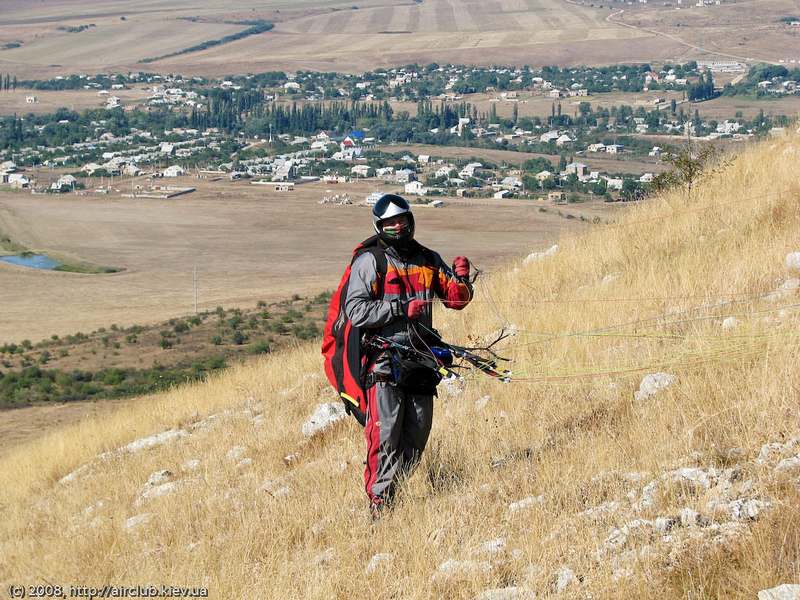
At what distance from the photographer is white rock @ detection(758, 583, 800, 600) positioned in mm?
4069

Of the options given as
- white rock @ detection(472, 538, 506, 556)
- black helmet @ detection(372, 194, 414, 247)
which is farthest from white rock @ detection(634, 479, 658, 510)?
black helmet @ detection(372, 194, 414, 247)

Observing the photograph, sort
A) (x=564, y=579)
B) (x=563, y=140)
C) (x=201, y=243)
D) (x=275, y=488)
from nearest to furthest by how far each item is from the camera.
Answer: (x=564, y=579)
(x=275, y=488)
(x=201, y=243)
(x=563, y=140)

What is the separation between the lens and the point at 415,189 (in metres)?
88.2

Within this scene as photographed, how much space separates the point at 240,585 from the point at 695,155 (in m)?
14.8

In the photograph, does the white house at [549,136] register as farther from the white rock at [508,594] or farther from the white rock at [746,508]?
the white rock at [508,594]

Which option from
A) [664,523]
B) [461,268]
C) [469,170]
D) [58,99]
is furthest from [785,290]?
[58,99]

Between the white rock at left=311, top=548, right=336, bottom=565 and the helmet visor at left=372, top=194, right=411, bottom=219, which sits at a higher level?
the helmet visor at left=372, top=194, right=411, bottom=219

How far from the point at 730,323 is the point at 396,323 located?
2982 mm

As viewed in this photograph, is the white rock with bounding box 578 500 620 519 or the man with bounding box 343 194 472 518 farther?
the man with bounding box 343 194 472 518

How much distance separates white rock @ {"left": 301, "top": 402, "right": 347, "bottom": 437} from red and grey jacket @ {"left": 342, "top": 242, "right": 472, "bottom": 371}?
2925 millimetres

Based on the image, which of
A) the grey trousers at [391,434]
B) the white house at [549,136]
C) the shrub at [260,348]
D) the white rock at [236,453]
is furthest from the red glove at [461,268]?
the white house at [549,136]

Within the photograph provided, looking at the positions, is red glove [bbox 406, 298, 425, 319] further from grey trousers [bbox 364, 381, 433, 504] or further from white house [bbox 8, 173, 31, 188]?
white house [bbox 8, 173, 31, 188]

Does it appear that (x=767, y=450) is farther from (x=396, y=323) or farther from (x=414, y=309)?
(x=396, y=323)

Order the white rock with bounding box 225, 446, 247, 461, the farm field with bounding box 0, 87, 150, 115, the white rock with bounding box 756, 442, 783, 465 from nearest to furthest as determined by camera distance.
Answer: the white rock with bounding box 756, 442, 783, 465
the white rock with bounding box 225, 446, 247, 461
the farm field with bounding box 0, 87, 150, 115
